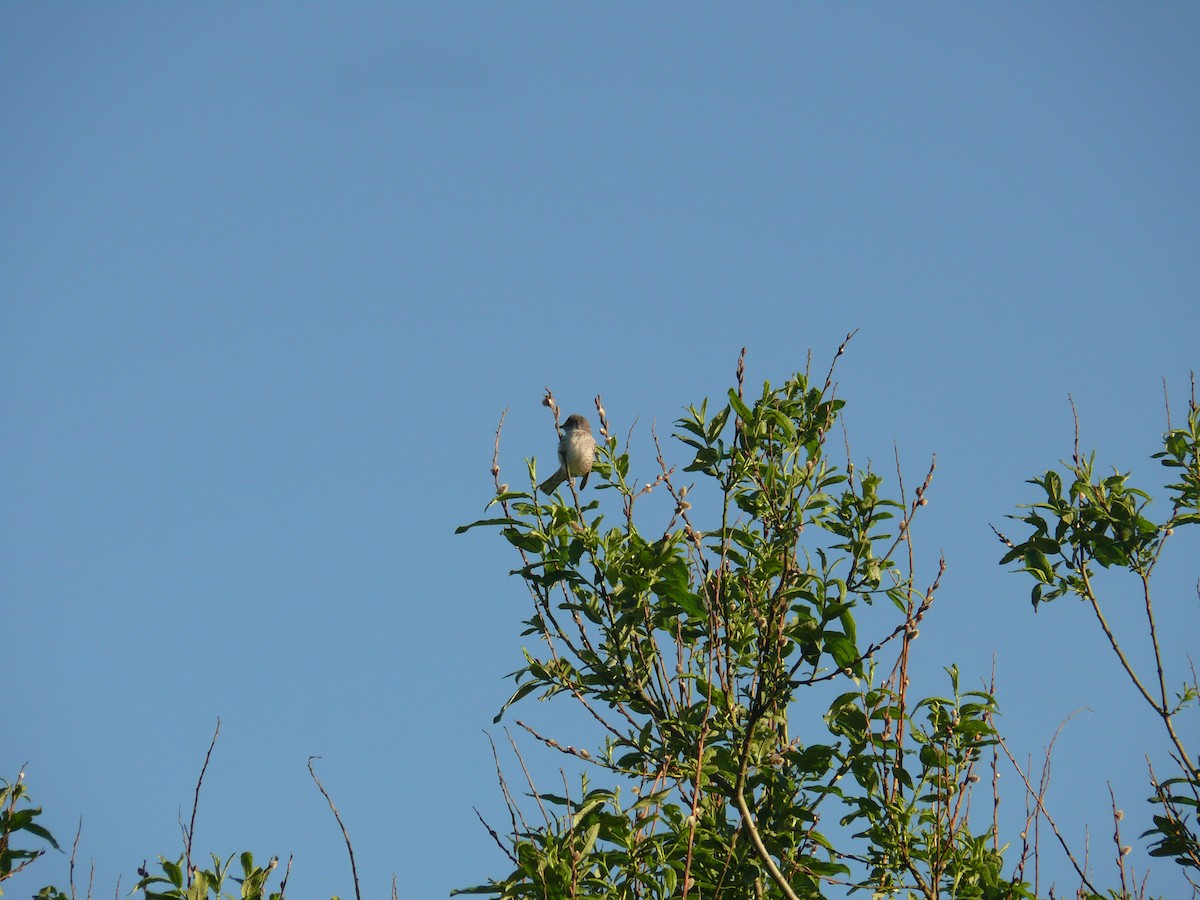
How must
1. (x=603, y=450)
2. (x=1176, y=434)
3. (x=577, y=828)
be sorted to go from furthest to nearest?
(x=1176, y=434) < (x=603, y=450) < (x=577, y=828)

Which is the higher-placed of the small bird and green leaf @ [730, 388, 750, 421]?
the small bird

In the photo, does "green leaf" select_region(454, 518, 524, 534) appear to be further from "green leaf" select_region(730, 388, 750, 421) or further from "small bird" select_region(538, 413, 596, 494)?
"small bird" select_region(538, 413, 596, 494)

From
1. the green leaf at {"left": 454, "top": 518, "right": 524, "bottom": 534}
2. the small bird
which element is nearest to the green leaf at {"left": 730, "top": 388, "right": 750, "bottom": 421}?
the green leaf at {"left": 454, "top": 518, "right": 524, "bottom": 534}

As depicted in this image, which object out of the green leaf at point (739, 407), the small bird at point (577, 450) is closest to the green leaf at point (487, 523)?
the green leaf at point (739, 407)

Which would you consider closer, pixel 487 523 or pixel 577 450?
pixel 487 523

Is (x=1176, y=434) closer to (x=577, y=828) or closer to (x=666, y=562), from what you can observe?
(x=666, y=562)

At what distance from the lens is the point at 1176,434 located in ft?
19.5

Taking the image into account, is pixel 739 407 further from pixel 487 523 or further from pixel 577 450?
pixel 577 450

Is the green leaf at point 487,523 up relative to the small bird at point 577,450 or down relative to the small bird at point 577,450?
down

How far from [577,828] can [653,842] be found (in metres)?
0.32

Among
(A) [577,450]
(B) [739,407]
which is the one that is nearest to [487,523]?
(B) [739,407]

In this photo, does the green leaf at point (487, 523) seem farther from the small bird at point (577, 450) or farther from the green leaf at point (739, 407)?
the small bird at point (577, 450)

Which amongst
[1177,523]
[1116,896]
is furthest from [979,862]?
[1177,523]

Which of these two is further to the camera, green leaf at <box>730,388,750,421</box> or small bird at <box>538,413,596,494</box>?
small bird at <box>538,413,596,494</box>
